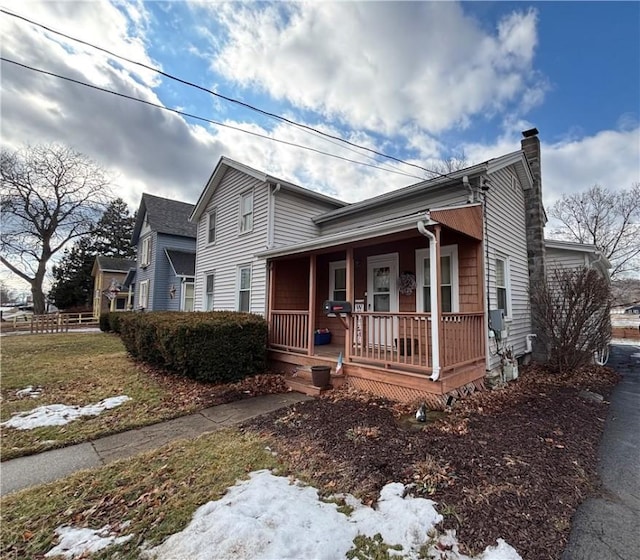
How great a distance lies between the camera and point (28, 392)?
6574 millimetres

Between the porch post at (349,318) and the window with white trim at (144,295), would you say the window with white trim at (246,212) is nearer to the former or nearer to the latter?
the porch post at (349,318)

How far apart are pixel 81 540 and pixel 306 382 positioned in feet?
15.4

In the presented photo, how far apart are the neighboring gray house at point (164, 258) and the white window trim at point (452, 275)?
1463 cm

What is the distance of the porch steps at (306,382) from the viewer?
6.38 metres

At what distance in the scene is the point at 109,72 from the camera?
6.09 metres

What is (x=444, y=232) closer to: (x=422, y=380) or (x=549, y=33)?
(x=422, y=380)

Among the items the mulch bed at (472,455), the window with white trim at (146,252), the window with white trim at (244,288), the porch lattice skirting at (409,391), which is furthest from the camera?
the window with white trim at (146,252)

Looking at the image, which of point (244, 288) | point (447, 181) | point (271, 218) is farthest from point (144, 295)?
point (447, 181)

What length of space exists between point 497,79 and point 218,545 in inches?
502

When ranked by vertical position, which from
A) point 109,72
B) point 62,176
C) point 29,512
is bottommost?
point 29,512

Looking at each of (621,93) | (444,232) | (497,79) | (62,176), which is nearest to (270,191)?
(444,232)

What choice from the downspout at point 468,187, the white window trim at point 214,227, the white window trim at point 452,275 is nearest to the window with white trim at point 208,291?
the white window trim at point 214,227

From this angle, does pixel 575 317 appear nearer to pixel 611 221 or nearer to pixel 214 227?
pixel 214 227

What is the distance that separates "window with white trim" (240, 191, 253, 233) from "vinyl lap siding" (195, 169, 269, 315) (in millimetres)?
180
